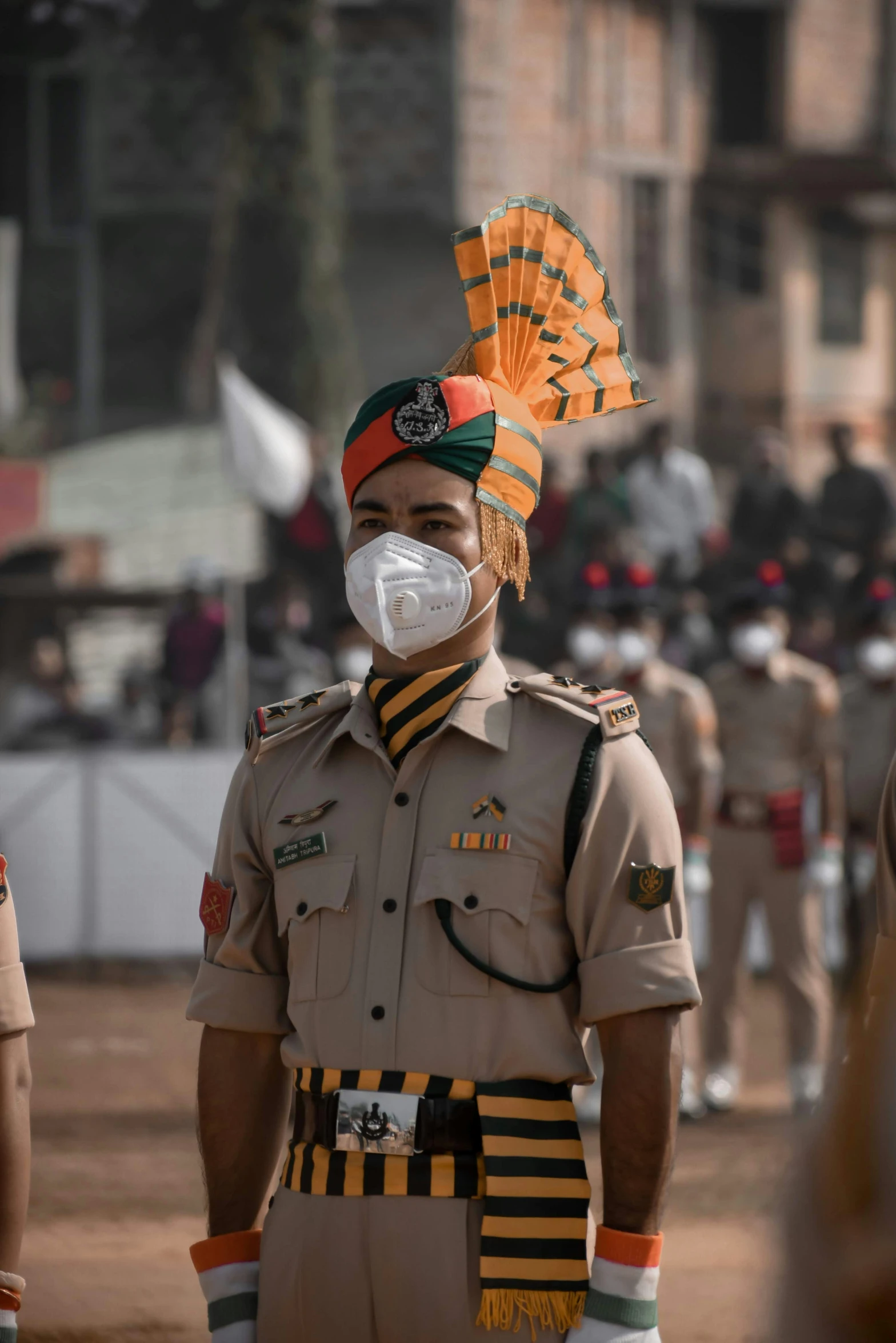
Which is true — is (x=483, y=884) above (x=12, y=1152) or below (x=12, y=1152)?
above

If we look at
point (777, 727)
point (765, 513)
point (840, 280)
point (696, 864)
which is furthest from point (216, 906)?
point (840, 280)

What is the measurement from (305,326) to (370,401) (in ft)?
68.3

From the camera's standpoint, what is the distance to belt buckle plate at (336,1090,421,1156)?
2.62m

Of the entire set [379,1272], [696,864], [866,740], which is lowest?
[696,864]

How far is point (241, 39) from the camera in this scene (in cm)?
2305

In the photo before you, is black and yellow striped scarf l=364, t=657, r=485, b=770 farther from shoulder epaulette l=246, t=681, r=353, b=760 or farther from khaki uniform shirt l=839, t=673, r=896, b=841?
khaki uniform shirt l=839, t=673, r=896, b=841

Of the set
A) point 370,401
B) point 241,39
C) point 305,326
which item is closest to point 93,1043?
point 370,401

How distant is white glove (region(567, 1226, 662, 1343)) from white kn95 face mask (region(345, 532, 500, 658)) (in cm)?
90

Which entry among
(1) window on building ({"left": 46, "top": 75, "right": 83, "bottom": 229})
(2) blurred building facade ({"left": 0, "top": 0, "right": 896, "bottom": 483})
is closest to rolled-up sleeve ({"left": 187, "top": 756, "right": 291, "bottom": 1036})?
(2) blurred building facade ({"left": 0, "top": 0, "right": 896, "bottom": 483})

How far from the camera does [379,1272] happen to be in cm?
261

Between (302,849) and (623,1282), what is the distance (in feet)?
2.48

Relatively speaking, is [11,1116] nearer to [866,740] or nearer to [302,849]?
[302,849]

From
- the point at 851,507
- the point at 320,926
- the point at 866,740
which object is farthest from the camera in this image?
the point at 851,507

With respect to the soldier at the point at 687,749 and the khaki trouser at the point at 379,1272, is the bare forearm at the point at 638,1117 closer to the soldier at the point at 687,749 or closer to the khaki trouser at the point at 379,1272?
the khaki trouser at the point at 379,1272
